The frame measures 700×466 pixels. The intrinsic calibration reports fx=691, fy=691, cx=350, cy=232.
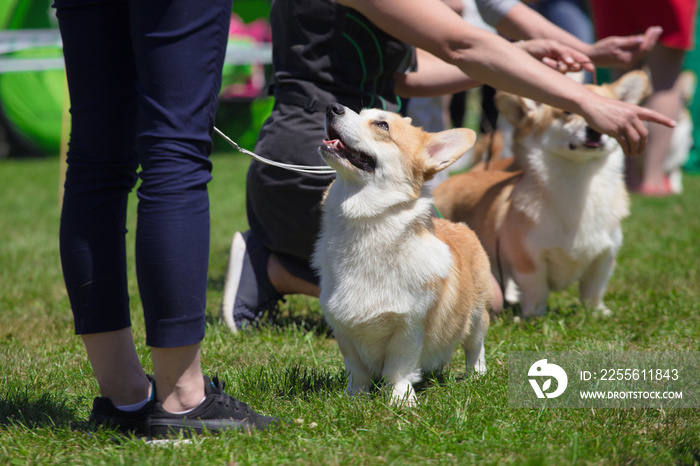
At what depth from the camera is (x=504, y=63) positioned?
214cm

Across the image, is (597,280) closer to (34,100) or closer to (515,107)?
(515,107)

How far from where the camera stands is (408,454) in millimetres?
1606

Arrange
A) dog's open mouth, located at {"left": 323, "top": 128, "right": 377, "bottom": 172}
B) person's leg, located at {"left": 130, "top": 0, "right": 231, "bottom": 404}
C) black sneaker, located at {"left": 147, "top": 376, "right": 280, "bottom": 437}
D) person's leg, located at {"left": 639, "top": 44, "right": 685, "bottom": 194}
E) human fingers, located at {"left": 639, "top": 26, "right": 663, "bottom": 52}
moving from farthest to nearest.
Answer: person's leg, located at {"left": 639, "top": 44, "right": 685, "bottom": 194}, human fingers, located at {"left": 639, "top": 26, "right": 663, "bottom": 52}, dog's open mouth, located at {"left": 323, "top": 128, "right": 377, "bottom": 172}, black sneaker, located at {"left": 147, "top": 376, "right": 280, "bottom": 437}, person's leg, located at {"left": 130, "top": 0, "right": 231, "bottom": 404}

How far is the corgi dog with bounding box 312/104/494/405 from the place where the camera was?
76.9 inches

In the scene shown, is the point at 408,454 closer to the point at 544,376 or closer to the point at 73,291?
the point at 544,376

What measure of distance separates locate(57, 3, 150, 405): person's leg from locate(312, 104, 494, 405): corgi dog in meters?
0.57

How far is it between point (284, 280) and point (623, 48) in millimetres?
1703

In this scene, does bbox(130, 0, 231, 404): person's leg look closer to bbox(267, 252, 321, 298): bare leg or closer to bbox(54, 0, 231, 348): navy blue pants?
bbox(54, 0, 231, 348): navy blue pants

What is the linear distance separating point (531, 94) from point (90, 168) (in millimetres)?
1325

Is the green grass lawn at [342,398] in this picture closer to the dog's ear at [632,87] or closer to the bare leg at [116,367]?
the bare leg at [116,367]

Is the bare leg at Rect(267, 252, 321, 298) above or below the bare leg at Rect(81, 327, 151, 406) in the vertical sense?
below

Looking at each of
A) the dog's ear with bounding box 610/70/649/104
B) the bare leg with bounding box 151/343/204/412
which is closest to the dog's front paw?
the bare leg with bounding box 151/343/204/412

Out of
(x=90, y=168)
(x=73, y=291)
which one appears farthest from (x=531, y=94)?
(x=73, y=291)

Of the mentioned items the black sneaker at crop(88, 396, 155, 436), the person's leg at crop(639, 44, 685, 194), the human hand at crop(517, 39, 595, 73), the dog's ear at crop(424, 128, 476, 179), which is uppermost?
the human hand at crop(517, 39, 595, 73)
